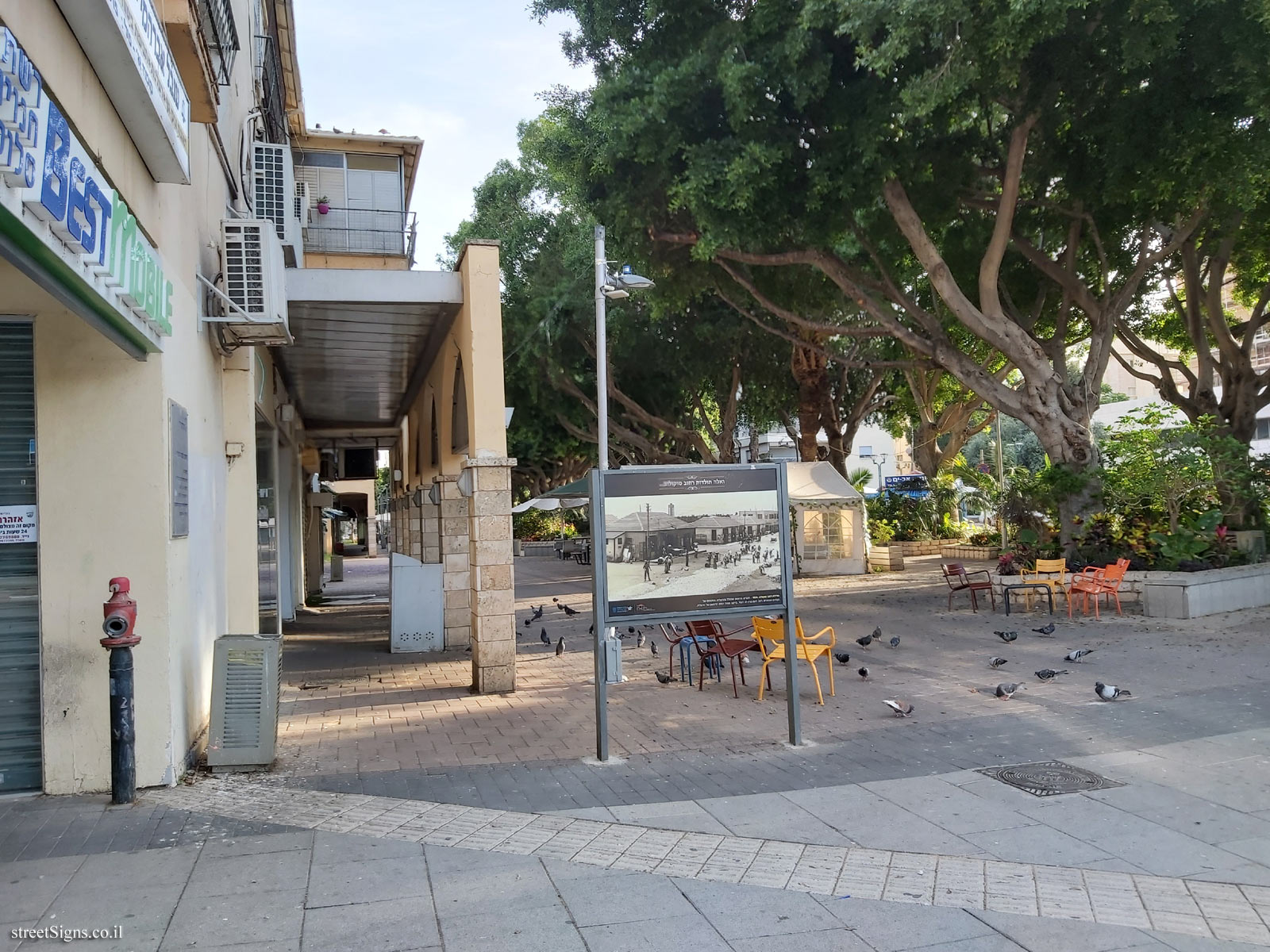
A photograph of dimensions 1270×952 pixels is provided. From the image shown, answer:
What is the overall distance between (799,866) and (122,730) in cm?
411

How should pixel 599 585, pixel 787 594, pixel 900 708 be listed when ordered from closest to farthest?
1. pixel 599 585
2. pixel 787 594
3. pixel 900 708

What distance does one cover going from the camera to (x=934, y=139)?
1608cm

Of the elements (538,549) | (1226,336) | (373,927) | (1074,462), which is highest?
(1226,336)

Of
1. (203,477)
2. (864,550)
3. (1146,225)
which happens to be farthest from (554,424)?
(203,477)

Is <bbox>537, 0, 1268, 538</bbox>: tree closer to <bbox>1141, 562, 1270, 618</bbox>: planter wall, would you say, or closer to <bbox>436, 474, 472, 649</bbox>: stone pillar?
<bbox>1141, 562, 1270, 618</bbox>: planter wall

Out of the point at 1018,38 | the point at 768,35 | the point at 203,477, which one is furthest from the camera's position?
the point at 768,35

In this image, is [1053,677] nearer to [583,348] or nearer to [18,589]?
[18,589]

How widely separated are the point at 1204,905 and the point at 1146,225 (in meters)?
15.6

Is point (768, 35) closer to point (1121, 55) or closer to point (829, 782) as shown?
point (1121, 55)

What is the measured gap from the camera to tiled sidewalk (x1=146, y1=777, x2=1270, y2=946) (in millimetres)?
4391

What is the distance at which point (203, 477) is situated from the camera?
7.93 m

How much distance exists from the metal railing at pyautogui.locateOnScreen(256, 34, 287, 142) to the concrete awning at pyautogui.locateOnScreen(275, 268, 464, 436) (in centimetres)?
301

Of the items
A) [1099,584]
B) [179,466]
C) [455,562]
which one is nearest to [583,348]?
[455,562]

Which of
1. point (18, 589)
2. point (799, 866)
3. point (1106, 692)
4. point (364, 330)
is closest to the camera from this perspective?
point (799, 866)
